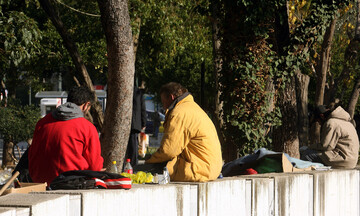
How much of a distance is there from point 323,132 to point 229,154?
1444 millimetres

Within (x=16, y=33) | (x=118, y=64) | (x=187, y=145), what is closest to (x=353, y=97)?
(x=16, y=33)

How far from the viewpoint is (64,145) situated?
6.15m

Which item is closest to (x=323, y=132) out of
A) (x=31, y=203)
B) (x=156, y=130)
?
(x=31, y=203)

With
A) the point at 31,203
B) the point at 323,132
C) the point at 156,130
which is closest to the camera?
the point at 31,203

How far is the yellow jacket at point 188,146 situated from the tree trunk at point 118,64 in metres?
1.12

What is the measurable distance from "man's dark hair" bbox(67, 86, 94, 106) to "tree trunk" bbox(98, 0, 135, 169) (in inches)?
45.8

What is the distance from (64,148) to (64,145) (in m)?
0.02

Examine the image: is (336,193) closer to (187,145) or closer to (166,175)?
(187,145)

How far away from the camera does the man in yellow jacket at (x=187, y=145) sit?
650 cm

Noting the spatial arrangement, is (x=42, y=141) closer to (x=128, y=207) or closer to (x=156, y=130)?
(x=128, y=207)

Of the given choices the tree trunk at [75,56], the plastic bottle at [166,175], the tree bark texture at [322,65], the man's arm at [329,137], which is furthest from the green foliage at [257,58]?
the tree bark texture at [322,65]

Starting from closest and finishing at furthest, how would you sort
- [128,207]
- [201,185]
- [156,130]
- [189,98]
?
[128,207] < [201,185] < [189,98] < [156,130]

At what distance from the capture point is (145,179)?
6.16 metres

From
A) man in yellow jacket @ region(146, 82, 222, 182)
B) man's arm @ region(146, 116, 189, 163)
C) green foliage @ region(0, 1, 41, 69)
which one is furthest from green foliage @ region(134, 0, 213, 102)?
man's arm @ region(146, 116, 189, 163)
